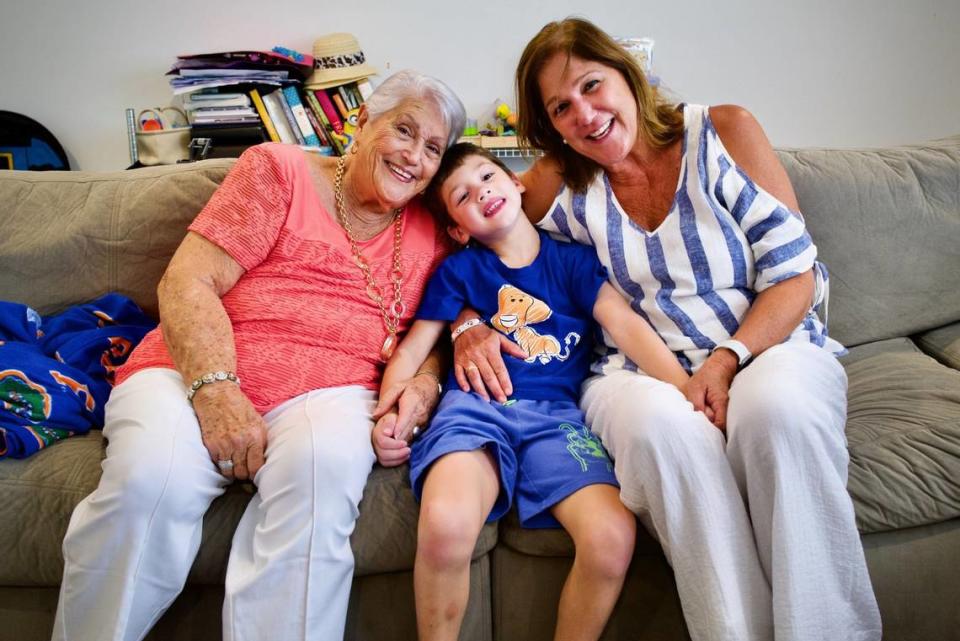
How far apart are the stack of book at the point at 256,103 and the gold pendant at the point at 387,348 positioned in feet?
4.87

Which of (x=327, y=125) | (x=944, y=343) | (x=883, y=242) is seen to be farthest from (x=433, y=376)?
(x=327, y=125)

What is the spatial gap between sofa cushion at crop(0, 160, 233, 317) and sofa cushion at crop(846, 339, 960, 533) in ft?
5.21

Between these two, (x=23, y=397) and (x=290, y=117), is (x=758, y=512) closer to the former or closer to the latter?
(x=23, y=397)

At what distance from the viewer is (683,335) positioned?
1.46 metres

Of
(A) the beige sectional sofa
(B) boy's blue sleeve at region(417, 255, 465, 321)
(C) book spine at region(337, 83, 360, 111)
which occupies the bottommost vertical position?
(A) the beige sectional sofa

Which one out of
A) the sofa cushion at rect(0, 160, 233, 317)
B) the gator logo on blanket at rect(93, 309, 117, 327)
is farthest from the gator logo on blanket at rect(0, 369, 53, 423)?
the sofa cushion at rect(0, 160, 233, 317)

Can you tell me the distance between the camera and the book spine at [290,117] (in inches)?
108

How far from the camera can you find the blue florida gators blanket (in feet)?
4.44

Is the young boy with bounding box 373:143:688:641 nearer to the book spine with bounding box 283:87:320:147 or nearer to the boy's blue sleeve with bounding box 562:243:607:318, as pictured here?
the boy's blue sleeve with bounding box 562:243:607:318

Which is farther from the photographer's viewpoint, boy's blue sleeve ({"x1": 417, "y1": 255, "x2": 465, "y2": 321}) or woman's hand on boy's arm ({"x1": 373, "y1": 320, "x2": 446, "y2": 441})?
boy's blue sleeve ({"x1": 417, "y1": 255, "x2": 465, "y2": 321})

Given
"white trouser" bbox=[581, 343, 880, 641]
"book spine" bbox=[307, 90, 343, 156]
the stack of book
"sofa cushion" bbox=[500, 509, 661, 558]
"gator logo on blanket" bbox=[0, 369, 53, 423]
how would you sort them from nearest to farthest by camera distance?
"white trouser" bbox=[581, 343, 880, 641]
"sofa cushion" bbox=[500, 509, 661, 558]
"gator logo on blanket" bbox=[0, 369, 53, 423]
the stack of book
"book spine" bbox=[307, 90, 343, 156]

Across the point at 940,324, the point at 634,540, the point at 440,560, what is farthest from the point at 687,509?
the point at 940,324

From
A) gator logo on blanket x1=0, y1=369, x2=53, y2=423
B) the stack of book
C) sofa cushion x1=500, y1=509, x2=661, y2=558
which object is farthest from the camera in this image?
the stack of book

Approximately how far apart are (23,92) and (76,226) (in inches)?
64.8
